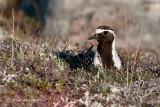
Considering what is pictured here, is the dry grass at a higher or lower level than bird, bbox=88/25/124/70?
lower

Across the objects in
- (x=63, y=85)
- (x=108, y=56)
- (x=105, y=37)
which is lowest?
(x=63, y=85)

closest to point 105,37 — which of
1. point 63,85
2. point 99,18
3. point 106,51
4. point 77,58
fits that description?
point 106,51

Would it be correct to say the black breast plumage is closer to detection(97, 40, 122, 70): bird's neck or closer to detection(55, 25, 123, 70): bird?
detection(55, 25, 123, 70): bird

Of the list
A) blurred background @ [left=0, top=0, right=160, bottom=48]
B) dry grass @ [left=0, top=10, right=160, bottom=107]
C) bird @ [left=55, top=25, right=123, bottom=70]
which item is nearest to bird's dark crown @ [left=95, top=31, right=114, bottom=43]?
bird @ [left=55, top=25, right=123, bottom=70]

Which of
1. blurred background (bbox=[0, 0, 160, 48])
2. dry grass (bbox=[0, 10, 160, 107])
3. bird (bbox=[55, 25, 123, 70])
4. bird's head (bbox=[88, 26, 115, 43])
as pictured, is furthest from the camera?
blurred background (bbox=[0, 0, 160, 48])

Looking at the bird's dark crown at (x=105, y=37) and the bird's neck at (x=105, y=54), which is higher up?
the bird's dark crown at (x=105, y=37)

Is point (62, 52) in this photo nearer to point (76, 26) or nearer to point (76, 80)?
point (76, 80)

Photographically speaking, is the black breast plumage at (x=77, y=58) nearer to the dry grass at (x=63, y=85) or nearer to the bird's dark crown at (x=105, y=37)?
the bird's dark crown at (x=105, y=37)

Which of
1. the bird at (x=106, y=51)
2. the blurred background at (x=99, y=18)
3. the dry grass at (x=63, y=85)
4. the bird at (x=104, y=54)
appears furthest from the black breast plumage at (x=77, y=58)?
the blurred background at (x=99, y=18)

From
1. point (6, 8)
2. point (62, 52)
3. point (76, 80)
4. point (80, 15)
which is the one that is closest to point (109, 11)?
point (80, 15)

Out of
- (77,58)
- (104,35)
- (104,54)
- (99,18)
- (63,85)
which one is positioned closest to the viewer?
(63,85)

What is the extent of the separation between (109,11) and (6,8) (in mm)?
5070

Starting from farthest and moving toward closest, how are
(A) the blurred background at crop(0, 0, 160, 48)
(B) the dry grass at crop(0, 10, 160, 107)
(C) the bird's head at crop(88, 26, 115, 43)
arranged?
(A) the blurred background at crop(0, 0, 160, 48)
(C) the bird's head at crop(88, 26, 115, 43)
(B) the dry grass at crop(0, 10, 160, 107)

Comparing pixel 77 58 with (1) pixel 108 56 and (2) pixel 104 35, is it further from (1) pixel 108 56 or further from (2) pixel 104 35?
(1) pixel 108 56
